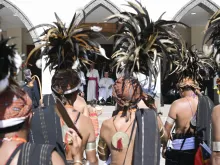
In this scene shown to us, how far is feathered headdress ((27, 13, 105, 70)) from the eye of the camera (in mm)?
4191

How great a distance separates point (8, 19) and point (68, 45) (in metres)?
16.4

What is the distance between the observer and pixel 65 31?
4.30 metres

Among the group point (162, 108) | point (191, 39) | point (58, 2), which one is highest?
point (58, 2)

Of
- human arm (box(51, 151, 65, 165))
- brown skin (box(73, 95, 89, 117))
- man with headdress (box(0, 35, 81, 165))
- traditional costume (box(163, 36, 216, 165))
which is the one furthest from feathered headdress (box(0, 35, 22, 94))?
traditional costume (box(163, 36, 216, 165))

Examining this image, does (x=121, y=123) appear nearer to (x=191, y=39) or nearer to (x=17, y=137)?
(x=17, y=137)

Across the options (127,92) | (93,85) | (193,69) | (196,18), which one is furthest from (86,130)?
(196,18)

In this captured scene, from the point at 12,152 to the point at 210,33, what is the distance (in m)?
2.40

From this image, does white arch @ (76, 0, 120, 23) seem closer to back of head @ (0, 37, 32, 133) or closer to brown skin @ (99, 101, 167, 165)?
brown skin @ (99, 101, 167, 165)

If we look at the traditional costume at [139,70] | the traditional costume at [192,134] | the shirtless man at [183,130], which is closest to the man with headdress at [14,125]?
the traditional costume at [139,70]

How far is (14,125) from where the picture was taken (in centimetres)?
203

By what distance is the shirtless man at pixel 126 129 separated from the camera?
10.9ft

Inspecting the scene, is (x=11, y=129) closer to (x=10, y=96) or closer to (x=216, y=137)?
(x=10, y=96)

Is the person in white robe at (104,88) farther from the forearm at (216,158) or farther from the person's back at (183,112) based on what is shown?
the forearm at (216,158)

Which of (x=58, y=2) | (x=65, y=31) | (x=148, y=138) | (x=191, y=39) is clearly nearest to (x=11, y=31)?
(x=58, y=2)
